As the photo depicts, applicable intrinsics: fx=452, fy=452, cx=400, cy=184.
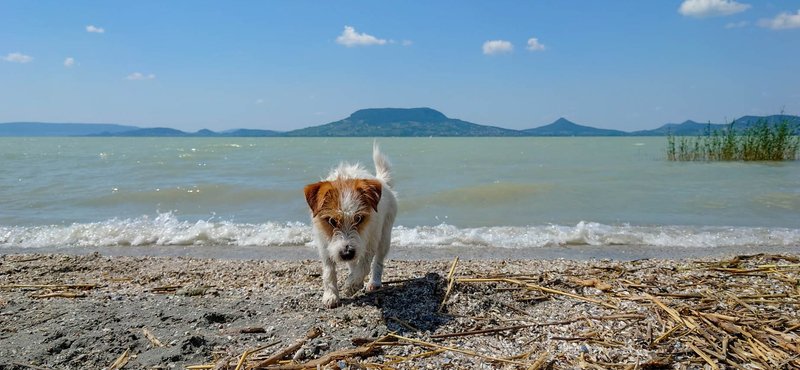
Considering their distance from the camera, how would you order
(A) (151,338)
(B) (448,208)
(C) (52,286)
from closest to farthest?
1. (A) (151,338)
2. (C) (52,286)
3. (B) (448,208)

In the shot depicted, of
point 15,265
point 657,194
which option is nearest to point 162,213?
point 15,265

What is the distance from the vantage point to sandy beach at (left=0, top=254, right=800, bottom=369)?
3238 mm

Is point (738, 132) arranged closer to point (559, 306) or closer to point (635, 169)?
point (635, 169)

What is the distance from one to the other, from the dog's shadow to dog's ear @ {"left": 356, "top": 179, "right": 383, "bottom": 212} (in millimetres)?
976

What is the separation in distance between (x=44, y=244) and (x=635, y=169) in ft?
75.9

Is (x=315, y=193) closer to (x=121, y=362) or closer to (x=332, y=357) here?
A: (x=332, y=357)

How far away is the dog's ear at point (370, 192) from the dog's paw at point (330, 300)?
103 cm

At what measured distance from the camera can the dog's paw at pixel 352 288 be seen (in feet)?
15.4

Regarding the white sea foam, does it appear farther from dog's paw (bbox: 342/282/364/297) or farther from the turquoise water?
dog's paw (bbox: 342/282/364/297)

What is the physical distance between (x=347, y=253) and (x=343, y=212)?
369mm

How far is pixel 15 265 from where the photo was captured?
6.63 meters

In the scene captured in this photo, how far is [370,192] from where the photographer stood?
14.0ft

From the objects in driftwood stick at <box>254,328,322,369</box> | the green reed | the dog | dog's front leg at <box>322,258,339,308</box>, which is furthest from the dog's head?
the green reed

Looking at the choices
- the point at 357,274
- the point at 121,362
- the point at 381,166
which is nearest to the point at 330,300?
the point at 357,274
